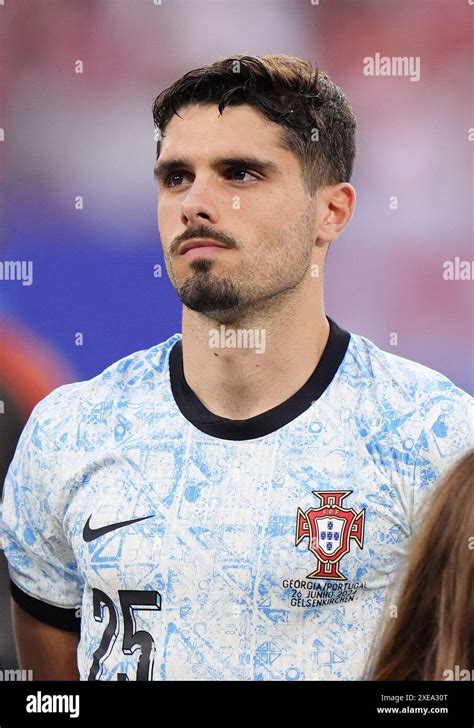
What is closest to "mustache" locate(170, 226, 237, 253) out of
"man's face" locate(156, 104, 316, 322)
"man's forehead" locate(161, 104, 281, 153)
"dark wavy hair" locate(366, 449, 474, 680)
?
"man's face" locate(156, 104, 316, 322)

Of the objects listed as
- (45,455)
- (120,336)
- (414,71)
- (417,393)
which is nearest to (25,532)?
(45,455)

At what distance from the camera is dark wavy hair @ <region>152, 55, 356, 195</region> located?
2.01 metres

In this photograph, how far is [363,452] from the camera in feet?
6.67

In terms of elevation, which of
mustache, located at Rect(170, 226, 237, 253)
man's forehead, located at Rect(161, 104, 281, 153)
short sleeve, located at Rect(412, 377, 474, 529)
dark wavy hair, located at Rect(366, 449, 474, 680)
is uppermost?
man's forehead, located at Rect(161, 104, 281, 153)

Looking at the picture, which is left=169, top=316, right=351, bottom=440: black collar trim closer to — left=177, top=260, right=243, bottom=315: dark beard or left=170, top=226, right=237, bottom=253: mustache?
left=177, top=260, right=243, bottom=315: dark beard

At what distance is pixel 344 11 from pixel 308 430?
124 centimetres

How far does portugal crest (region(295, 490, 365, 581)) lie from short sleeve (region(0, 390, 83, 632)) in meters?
0.66

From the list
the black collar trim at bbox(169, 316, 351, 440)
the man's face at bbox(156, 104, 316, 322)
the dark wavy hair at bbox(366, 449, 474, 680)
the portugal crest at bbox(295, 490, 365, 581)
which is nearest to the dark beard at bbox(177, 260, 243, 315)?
the man's face at bbox(156, 104, 316, 322)

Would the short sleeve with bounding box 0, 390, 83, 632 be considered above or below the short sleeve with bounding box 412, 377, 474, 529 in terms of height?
below

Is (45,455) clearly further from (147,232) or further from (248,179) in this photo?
(248,179)

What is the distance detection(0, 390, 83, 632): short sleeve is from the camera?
7.06 feet

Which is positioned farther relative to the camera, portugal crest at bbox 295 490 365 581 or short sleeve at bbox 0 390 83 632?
short sleeve at bbox 0 390 83 632

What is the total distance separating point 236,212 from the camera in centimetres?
200

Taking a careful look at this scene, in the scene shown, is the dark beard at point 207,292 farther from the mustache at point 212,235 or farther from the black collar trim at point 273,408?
the black collar trim at point 273,408
